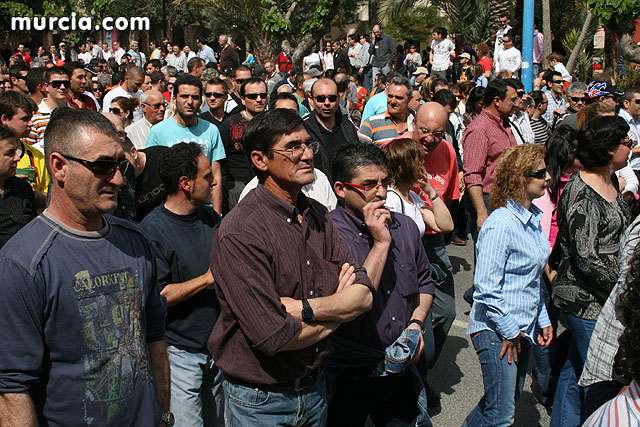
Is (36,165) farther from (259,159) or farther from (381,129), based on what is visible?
(381,129)

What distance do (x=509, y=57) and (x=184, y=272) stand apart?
49.2 feet

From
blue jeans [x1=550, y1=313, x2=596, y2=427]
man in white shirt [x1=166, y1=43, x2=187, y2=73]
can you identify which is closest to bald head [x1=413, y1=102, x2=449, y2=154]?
blue jeans [x1=550, y1=313, x2=596, y2=427]

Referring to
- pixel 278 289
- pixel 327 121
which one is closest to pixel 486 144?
pixel 327 121

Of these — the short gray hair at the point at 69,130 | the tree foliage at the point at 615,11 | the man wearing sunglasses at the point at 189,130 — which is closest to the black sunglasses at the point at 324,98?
the man wearing sunglasses at the point at 189,130

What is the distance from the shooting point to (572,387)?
437 cm

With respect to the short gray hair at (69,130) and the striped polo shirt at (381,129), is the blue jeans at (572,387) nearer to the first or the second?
the short gray hair at (69,130)

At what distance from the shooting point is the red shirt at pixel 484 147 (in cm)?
645

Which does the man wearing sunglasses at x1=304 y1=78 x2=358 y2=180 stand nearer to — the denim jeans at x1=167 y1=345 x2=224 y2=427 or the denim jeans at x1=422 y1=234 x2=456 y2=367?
the denim jeans at x1=422 y1=234 x2=456 y2=367

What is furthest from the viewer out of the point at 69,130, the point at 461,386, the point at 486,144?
the point at 486,144

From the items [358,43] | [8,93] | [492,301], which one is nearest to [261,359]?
[492,301]

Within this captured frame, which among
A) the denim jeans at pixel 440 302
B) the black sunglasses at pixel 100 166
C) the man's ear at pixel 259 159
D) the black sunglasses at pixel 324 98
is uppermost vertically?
the black sunglasses at pixel 100 166

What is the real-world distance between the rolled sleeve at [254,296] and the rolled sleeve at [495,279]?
5.48 ft

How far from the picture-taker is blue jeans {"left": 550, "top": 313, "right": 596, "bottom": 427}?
4.21 meters

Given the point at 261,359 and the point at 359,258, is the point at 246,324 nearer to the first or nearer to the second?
the point at 261,359
